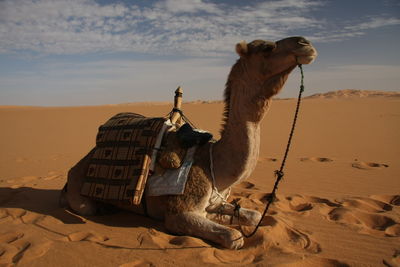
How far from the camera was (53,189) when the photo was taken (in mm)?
5953

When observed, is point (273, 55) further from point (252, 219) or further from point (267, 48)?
point (252, 219)

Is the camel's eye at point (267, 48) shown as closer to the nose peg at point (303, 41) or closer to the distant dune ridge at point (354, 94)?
the nose peg at point (303, 41)

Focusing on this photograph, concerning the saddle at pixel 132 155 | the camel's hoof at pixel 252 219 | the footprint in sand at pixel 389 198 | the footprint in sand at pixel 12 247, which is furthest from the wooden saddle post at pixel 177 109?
the footprint in sand at pixel 389 198

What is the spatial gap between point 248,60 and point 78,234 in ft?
8.37

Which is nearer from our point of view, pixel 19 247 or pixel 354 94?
pixel 19 247

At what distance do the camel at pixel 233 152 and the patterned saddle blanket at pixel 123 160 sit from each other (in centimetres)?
29

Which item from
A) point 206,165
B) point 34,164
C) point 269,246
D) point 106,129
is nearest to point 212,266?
point 269,246

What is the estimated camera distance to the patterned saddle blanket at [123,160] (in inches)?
149

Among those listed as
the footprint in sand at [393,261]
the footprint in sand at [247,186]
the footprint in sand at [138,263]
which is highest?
the footprint in sand at [393,261]

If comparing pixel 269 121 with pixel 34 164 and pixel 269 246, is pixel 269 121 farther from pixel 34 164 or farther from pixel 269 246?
pixel 269 246

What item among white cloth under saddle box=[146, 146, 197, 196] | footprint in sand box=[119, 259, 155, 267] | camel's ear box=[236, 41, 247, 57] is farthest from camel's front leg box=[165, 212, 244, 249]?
camel's ear box=[236, 41, 247, 57]

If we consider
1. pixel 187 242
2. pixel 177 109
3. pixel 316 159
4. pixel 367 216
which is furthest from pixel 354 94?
pixel 187 242

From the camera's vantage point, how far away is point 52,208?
4684 millimetres

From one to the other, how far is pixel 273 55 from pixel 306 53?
1.15ft
